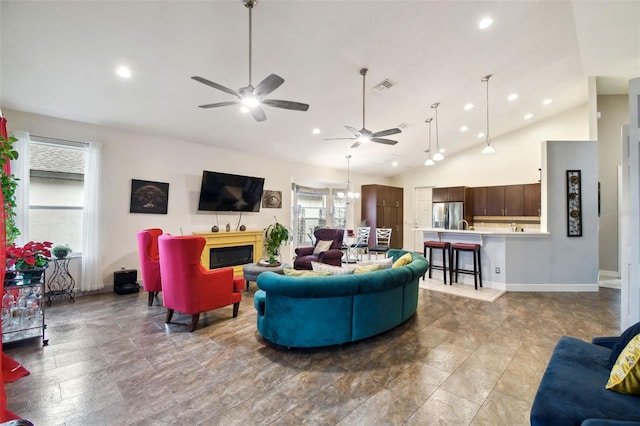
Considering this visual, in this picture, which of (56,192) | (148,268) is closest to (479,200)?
(148,268)

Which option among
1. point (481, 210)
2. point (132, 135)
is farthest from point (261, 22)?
point (481, 210)

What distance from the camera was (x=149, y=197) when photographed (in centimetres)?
497

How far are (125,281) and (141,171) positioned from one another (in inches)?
76.2

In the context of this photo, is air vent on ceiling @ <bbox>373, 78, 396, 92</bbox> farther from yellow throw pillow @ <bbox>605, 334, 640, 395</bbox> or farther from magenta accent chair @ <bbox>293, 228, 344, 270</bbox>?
yellow throw pillow @ <bbox>605, 334, 640, 395</bbox>

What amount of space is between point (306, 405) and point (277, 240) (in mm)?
2942

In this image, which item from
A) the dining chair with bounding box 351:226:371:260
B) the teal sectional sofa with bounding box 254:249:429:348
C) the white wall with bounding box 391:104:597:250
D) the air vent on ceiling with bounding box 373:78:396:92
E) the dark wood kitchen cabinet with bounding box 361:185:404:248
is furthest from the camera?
the dark wood kitchen cabinet with bounding box 361:185:404:248

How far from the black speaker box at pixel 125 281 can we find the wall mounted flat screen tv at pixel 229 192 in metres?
1.67

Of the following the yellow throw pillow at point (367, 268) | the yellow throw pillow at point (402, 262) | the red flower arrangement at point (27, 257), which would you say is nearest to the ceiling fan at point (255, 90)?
the yellow throw pillow at point (367, 268)

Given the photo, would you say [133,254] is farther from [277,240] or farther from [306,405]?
[306,405]

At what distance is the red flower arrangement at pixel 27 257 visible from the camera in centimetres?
270

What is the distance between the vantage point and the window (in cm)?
407

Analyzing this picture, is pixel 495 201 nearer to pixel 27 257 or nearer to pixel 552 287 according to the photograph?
pixel 552 287

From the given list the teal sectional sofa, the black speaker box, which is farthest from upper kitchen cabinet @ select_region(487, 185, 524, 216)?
the black speaker box

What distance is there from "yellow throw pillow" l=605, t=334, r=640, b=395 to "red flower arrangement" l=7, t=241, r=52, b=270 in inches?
182
